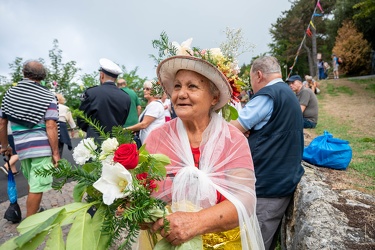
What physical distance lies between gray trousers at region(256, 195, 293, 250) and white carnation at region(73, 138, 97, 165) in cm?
192

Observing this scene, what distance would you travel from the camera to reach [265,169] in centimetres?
288

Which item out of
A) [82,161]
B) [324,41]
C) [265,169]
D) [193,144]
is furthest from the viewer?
[324,41]

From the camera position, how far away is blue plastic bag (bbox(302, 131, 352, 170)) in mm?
5020

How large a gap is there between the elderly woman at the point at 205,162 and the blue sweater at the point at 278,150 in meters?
0.94

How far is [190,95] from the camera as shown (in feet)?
6.52

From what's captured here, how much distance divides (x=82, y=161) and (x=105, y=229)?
41cm

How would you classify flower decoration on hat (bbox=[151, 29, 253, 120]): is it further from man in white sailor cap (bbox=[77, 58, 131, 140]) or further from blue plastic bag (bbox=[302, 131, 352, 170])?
blue plastic bag (bbox=[302, 131, 352, 170])

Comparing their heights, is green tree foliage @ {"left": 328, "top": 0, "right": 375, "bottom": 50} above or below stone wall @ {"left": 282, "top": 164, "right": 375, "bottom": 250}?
above

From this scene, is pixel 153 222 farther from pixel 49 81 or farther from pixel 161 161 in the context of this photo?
pixel 49 81

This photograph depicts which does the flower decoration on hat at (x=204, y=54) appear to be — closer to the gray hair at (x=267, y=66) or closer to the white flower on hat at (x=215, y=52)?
the white flower on hat at (x=215, y=52)

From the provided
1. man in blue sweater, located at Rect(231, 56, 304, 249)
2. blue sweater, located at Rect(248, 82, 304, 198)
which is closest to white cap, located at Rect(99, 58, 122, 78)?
man in blue sweater, located at Rect(231, 56, 304, 249)

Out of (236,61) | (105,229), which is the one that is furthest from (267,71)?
(105,229)

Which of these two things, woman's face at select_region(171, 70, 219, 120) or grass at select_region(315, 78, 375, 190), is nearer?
woman's face at select_region(171, 70, 219, 120)

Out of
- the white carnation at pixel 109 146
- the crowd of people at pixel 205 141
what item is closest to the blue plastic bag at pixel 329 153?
the crowd of people at pixel 205 141
